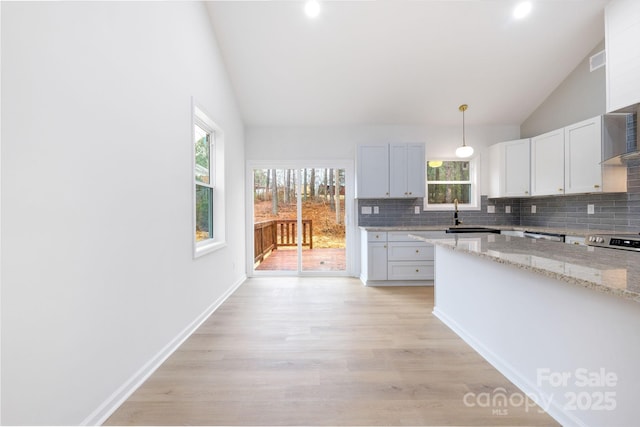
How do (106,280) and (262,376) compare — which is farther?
(262,376)

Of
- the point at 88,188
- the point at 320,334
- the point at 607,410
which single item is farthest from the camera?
the point at 320,334

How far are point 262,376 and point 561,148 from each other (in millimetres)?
4461

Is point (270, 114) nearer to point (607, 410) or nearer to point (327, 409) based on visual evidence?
point (327, 409)

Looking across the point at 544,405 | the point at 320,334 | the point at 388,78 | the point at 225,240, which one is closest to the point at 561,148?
the point at 388,78

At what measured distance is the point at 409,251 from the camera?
420cm

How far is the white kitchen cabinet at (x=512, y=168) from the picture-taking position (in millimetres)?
4188

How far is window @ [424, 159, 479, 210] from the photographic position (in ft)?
15.6

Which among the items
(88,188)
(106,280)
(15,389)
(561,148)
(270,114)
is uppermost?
(270,114)

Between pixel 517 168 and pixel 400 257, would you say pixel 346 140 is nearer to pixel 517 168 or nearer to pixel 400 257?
pixel 400 257

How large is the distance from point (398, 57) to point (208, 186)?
287cm

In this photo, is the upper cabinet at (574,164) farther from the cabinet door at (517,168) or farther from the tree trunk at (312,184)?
the tree trunk at (312,184)

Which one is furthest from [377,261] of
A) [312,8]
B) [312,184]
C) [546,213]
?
[312,8]

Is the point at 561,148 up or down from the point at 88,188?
up

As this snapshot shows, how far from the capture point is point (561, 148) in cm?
368
